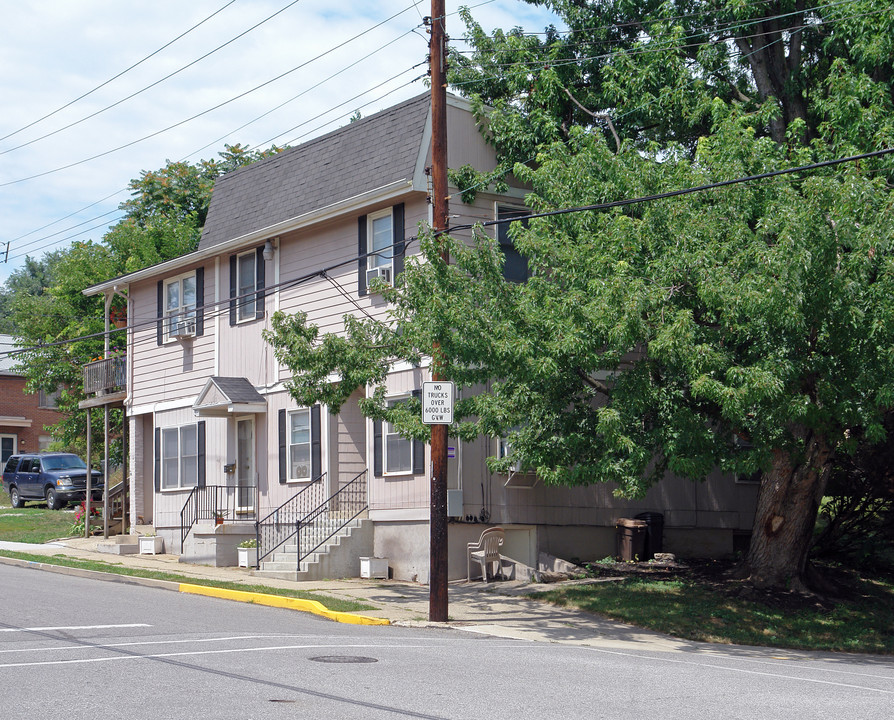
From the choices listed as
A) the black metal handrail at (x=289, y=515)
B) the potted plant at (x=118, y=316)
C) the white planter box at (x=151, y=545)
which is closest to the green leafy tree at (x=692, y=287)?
the black metal handrail at (x=289, y=515)

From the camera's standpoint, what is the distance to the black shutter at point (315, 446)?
22.3 meters

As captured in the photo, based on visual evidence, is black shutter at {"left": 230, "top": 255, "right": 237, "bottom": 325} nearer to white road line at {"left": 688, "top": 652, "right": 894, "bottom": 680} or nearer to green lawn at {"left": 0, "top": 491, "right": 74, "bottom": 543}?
green lawn at {"left": 0, "top": 491, "right": 74, "bottom": 543}

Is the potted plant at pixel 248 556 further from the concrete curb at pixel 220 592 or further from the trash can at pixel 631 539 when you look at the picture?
the trash can at pixel 631 539

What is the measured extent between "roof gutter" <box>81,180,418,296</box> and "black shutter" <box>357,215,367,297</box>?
384 millimetres

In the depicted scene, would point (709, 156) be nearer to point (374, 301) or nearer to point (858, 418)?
point (858, 418)

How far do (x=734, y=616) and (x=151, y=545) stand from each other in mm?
14986

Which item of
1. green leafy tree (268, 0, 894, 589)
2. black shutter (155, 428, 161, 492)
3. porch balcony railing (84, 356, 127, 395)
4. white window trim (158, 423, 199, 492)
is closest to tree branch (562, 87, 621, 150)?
green leafy tree (268, 0, 894, 589)

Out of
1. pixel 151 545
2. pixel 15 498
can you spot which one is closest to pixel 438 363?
pixel 151 545

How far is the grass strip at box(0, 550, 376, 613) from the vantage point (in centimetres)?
1659

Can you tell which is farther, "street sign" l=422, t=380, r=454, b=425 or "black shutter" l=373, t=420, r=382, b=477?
"black shutter" l=373, t=420, r=382, b=477

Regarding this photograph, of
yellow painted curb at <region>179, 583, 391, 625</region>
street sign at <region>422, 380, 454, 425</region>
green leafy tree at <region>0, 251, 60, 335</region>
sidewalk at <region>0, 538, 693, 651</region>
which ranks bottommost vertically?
sidewalk at <region>0, 538, 693, 651</region>

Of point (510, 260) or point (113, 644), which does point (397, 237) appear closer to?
point (510, 260)

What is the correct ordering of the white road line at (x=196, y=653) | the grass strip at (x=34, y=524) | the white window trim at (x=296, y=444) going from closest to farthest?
the white road line at (x=196, y=653), the white window trim at (x=296, y=444), the grass strip at (x=34, y=524)

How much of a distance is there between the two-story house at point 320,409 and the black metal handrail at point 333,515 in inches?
1.6
